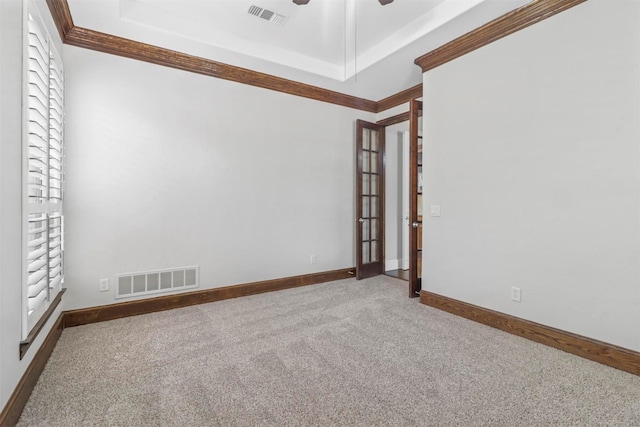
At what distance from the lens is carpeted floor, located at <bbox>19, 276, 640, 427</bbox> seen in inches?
62.8

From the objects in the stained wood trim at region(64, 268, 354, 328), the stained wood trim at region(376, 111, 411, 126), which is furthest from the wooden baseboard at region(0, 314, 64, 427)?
the stained wood trim at region(376, 111, 411, 126)

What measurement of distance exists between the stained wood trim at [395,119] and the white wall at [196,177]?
0.49 meters

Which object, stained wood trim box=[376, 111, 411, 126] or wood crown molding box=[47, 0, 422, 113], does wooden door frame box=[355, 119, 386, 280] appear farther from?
wood crown molding box=[47, 0, 422, 113]

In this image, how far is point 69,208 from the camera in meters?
2.73

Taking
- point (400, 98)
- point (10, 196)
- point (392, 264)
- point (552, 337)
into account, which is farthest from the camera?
point (392, 264)

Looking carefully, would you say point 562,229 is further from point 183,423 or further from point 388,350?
point 183,423

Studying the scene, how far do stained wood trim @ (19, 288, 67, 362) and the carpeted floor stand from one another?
30 cm

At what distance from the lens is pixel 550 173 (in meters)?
2.40

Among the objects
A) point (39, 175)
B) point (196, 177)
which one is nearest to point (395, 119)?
point (196, 177)

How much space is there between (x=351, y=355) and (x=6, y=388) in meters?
1.90

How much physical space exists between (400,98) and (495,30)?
1.72 metres

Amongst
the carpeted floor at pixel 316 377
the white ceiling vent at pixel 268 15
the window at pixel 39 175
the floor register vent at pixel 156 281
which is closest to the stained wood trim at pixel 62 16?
the window at pixel 39 175

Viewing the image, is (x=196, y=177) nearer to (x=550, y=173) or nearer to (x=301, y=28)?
(x=301, y=28)

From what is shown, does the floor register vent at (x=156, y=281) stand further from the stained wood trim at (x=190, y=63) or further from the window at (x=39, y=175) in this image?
the stained wood trim at (x=190, y=63)
